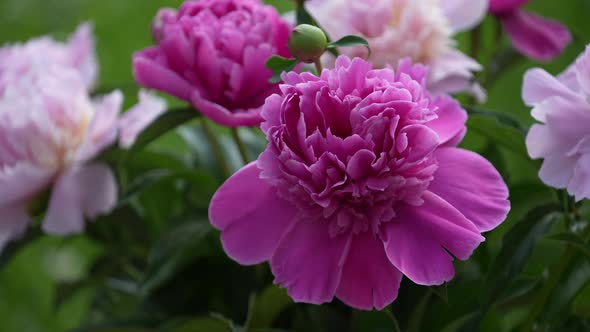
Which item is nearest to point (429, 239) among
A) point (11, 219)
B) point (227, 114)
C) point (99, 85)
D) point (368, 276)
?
point (368, 276)

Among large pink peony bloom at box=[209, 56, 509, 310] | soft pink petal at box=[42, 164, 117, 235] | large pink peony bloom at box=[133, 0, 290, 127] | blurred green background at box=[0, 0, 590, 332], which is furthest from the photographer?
blurred green background at box=[0, 0, 590, 332]

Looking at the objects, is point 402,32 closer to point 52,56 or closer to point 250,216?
point 250,216

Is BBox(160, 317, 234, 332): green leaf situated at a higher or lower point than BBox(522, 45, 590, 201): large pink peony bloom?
lower

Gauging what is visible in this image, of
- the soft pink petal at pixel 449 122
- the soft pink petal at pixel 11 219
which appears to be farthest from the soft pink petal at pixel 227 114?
the soft pink petal at pixel 11 219

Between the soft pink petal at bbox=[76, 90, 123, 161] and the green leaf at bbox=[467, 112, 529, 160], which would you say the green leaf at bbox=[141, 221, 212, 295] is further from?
the green leaf at bbox=[467, 112, 529, 160]

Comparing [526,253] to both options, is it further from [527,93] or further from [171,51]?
[171,51]

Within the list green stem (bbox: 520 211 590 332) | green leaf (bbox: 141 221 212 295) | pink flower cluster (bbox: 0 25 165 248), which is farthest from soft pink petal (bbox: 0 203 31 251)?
green stem (bbox: 520 211 590 332)

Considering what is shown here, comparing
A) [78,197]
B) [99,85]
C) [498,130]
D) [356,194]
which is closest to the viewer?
[356,194]
